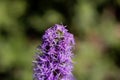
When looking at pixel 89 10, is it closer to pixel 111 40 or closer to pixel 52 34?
pixel 111 40

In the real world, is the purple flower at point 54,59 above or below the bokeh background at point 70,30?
below

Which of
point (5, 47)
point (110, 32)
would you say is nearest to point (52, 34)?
point (5, 47)

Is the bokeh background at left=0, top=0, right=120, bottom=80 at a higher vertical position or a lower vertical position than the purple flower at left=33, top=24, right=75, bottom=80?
higher

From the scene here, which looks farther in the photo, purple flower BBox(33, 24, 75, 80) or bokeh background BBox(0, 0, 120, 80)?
bokeh background BBox(0, 0, 120, 80)

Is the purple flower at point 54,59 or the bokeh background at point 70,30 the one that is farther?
the bokeh background at point 70,30
